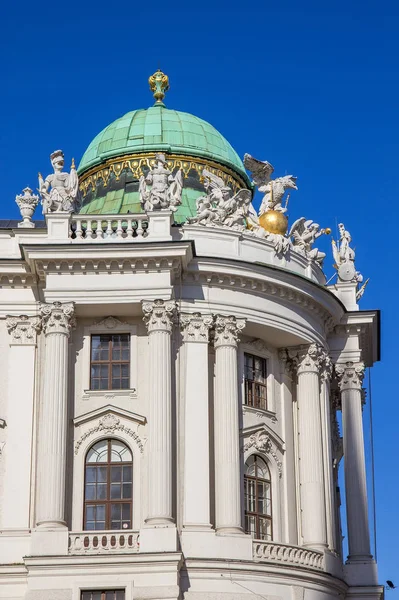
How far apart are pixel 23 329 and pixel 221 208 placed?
685cm

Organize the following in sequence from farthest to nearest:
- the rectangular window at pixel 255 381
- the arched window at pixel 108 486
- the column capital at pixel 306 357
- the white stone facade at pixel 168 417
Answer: the column capital at pixel 306 357 → the rectangular window at pixel 255 381 → the arched window at pixel 108 486 → the white stone facade at pixel 168 417

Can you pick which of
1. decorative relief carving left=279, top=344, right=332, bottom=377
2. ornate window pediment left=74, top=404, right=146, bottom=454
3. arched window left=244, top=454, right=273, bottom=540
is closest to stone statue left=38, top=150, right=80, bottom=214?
ornate window pediment left=74, top=404, right=146, bottom=454

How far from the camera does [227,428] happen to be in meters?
37.7

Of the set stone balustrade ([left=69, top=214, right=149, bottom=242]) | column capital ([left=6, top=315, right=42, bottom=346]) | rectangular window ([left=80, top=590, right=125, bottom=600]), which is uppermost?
stone balustrade ([left=69, top=214, right=149, bottom=242])

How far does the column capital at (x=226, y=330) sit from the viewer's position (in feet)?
127

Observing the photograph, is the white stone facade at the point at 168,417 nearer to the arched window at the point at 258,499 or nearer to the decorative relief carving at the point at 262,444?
the decorative relief carving at the point at 262,444

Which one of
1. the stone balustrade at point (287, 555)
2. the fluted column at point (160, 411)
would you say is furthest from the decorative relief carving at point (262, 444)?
the fluted column at point (160, 411)

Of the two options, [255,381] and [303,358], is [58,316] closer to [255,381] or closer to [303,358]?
[255,381]

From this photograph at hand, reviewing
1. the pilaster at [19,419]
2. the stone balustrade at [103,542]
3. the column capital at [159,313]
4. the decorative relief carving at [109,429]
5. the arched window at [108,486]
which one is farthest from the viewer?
the column capital at [159,313]

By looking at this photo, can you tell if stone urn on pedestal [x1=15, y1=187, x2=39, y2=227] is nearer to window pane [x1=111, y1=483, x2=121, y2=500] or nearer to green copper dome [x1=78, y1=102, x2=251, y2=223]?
green copper dome [x1=78, y1=102, x2=251, y2=223]

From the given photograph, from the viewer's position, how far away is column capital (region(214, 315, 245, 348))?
127ft

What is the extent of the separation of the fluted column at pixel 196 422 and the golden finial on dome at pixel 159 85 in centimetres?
1346

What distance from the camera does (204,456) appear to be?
37.1 meters

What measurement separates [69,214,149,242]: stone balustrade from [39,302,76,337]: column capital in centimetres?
203
